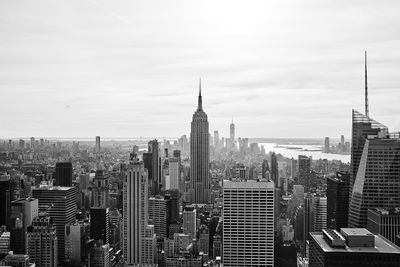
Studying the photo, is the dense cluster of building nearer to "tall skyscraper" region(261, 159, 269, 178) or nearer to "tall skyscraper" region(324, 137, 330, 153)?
"tall skyscraper" region(261, 159, 269, 178)

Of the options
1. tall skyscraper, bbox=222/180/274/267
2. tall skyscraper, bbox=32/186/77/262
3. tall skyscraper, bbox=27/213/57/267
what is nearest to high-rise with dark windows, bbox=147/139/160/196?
tall skyscraper, bbox=32/186/77/262

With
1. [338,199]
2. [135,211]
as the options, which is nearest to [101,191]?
[135,211]

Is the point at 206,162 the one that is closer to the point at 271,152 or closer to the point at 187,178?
the point at 187,178

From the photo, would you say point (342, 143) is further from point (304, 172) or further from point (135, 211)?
point (135, 211)

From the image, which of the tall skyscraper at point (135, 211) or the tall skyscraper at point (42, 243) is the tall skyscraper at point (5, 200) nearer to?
the tall skyscraper at point (42, 243)

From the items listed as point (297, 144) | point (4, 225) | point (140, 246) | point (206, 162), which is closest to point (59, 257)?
point (4, 225)

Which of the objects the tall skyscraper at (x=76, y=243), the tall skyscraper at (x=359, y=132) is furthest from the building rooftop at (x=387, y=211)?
the tall skyscraper at (x=76, y=243)
